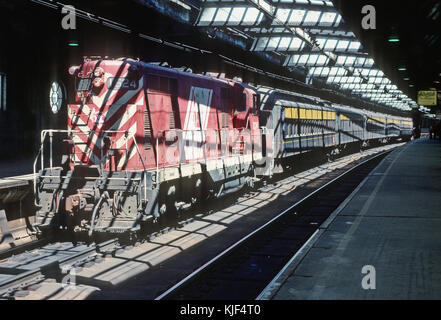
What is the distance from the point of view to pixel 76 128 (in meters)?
10.3

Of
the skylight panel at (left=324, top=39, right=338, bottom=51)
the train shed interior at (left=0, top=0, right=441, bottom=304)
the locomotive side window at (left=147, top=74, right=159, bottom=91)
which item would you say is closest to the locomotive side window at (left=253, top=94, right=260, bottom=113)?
the train shed interior at (left=0, top=0, right=441, bottom=304)

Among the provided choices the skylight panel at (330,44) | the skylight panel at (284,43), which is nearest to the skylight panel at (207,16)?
the skylight panel at (284,43)

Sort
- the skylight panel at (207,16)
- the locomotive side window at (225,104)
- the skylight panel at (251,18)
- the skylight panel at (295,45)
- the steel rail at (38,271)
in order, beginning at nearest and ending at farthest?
the steel rail at (38,271), the locomotive side window at (225,104), the skylight panel at (207,16), the skylight panel at (251,18), the skylight panel at (295,45)

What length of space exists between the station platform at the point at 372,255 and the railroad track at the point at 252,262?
0.65 m

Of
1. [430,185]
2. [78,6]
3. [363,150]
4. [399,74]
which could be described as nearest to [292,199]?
[430,185]

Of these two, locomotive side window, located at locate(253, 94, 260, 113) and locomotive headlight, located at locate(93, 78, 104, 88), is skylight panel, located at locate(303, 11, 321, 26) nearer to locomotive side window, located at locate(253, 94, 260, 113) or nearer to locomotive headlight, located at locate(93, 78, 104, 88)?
locomotive side window, located at locate(253, 94, 260, 113)

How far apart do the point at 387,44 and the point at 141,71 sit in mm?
9185

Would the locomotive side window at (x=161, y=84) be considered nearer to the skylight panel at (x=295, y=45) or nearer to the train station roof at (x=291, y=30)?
the train station roof at (x=291, y=30)

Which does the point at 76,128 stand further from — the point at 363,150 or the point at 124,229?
the point at 363,150

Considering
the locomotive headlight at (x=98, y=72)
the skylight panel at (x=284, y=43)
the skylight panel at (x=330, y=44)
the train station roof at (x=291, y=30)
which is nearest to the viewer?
the locomotive headlight at (x=98, y=72)

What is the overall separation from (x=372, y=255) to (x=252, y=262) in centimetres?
216

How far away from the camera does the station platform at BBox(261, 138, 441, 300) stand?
6.00 metres

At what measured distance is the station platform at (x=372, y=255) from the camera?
236 inches

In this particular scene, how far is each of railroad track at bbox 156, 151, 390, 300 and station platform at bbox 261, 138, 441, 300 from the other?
0.65 m
